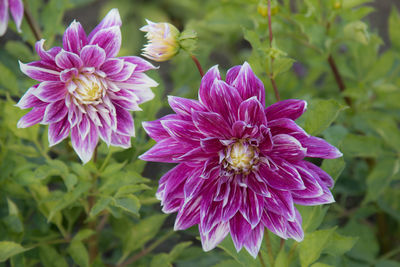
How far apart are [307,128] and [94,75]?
17.6 inches

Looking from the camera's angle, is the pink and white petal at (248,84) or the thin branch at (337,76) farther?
the thin branch at (337,76)

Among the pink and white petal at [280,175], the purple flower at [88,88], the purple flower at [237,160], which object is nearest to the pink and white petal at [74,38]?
the purple flower at [88,88]

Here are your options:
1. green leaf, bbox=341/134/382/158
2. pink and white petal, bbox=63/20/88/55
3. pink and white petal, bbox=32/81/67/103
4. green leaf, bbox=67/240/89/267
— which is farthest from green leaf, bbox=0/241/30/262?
green leaf, bbox=341/134/382/158

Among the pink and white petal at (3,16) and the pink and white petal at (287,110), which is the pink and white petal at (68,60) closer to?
the pink and white petal at (3,16)

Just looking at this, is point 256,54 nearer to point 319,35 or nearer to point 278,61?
point 278,61

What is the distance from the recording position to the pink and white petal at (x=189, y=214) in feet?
3.16

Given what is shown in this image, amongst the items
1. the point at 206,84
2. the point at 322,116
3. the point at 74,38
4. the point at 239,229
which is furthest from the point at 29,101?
the point at 322,116

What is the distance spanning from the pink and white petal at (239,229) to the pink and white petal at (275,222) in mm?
35

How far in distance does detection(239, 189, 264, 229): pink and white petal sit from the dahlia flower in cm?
32

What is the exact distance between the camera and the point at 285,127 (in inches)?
35.0

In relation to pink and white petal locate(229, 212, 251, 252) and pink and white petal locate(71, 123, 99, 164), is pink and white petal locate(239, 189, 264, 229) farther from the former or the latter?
pink and white petal locate(71, 123, 99, 164)

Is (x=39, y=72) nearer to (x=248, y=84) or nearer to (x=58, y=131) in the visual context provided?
(x=58, y=131)

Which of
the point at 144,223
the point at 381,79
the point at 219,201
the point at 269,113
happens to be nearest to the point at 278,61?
the point at 269,113

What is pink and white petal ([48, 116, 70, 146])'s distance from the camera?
105 cm
